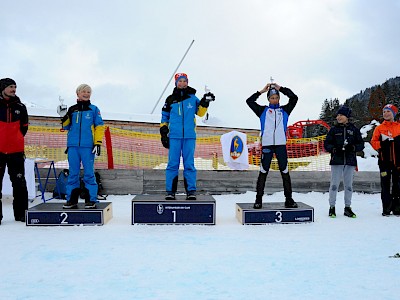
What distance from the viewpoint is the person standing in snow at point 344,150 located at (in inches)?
220

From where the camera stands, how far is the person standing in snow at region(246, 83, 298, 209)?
5.30 m

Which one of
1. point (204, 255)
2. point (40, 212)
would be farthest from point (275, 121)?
point (40, 212)

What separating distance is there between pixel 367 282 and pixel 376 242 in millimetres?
1448

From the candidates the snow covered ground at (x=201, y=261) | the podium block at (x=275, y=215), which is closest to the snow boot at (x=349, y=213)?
the snow covered ground at (x=201, y=261)

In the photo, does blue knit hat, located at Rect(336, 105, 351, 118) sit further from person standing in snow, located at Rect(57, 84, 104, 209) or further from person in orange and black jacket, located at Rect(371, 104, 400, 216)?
person standing in snow, located at Rect(57, 84, 104, 209)

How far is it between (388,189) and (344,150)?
1069mm

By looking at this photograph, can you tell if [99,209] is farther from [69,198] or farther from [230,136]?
[230,136]

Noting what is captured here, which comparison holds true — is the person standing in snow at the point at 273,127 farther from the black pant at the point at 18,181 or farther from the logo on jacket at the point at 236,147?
the logo on jacket at the point at 236,147

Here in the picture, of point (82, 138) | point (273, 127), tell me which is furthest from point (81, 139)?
point (273, 127)

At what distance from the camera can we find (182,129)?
208 inches

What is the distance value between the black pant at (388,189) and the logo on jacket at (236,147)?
3.72 metres

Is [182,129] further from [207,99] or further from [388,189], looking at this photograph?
[388,189]

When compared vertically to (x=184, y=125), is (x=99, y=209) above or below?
below

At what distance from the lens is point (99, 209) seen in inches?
191
